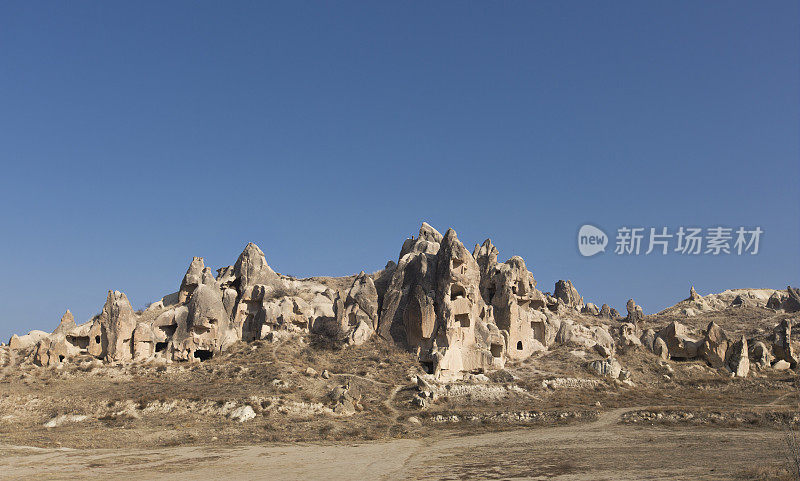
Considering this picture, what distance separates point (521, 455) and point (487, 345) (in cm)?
2234

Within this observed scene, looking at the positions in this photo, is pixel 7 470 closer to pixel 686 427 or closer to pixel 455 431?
pixel 455 431

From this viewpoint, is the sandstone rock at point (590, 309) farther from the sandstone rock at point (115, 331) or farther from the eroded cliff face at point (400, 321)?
the sandstone rock at point (115, 331)

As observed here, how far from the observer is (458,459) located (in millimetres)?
24094

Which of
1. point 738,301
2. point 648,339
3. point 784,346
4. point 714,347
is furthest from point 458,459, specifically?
point 738,301

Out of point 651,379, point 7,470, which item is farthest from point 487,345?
point 7,470

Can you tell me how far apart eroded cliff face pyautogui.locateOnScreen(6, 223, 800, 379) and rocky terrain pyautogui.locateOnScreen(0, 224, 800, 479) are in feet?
0.45

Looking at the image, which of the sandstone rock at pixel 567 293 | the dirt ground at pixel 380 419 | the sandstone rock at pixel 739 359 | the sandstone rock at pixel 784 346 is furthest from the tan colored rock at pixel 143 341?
the sandstone rock at pixel 567 293

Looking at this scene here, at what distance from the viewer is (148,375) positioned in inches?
1591

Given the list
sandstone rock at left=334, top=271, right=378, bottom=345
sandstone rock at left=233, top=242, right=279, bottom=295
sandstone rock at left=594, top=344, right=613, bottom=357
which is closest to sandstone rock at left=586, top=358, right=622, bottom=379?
sandstone rock at left=594, top=344, right=613, bottom=357

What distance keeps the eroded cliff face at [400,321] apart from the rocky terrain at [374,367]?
14 centimetres

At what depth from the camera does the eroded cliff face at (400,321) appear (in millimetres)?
44375

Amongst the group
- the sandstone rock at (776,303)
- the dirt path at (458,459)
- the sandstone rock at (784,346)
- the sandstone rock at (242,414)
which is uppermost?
the sandstone rock at (776,303)

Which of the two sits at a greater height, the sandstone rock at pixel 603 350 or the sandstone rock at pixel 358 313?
the sandstone rock at pixel 358 313

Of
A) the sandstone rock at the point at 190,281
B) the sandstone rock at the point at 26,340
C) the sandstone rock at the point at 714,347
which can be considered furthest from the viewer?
the sandstone rock at the point at 714,347
